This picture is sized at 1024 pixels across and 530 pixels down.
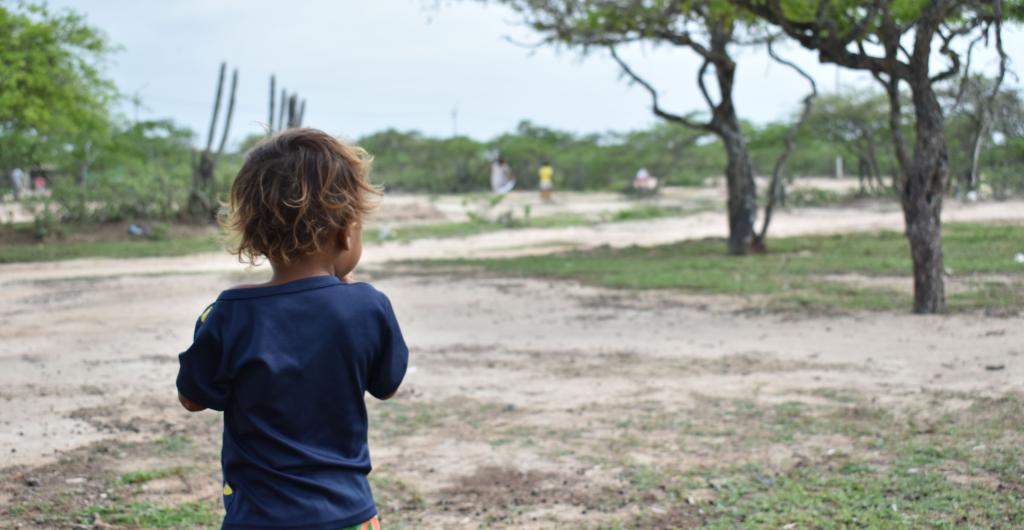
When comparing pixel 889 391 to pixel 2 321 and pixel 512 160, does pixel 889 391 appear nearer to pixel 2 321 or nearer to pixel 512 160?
pixel 2 321

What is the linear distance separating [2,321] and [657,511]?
8.62 m

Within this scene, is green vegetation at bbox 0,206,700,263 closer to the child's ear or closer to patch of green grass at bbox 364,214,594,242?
patch of green grass at bbox 364,214,594,242

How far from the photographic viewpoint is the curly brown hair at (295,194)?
2307 mm

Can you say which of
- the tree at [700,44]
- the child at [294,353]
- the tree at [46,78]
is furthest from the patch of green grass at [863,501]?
the tree at [46,78]

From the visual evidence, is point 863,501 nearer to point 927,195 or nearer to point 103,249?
point 927,195

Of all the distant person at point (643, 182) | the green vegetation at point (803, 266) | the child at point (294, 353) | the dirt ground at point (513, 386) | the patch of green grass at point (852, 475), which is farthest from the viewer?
the distant person at point (643, 182)

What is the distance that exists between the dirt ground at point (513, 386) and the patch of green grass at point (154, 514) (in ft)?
0.25

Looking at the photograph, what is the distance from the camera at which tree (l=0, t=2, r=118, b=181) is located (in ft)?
67.1

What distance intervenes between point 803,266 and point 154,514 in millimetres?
11991

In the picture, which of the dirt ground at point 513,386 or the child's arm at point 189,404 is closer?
the child's arm at point 189,404

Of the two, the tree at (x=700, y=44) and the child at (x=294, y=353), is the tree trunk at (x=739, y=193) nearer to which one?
the tree at (x=700, y=44)

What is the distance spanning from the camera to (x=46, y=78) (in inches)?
826

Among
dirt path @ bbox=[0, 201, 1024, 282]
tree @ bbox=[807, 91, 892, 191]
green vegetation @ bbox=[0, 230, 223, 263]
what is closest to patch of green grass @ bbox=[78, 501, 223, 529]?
dirt path @ bbox=[0, 201, 1024, 282]

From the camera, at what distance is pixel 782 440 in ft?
18.7
